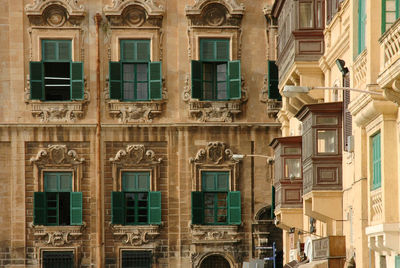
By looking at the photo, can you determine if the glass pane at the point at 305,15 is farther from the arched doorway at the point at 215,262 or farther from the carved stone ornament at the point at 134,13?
the arched doorway at the point at 215,262

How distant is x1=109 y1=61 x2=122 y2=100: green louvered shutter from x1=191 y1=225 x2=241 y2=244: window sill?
20.5ft

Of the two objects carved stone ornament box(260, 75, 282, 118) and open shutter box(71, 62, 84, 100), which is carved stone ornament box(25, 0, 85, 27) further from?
carved stone ornament box(260, 75, 282, 118)

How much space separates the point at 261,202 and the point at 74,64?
376 inches

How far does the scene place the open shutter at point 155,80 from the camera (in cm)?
5106

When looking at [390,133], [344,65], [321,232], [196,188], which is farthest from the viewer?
[196,188]

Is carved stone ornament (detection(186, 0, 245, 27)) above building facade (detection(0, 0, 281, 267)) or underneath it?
above

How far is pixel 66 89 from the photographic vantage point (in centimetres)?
5159

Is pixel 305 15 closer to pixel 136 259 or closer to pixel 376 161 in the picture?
pixel 376 161

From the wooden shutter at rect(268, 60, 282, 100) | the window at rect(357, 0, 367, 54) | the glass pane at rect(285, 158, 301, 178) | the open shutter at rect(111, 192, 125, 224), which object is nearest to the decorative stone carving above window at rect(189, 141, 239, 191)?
the wooden shutter at rect(268, 60, 282, 100)

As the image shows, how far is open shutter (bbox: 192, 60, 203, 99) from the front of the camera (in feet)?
167

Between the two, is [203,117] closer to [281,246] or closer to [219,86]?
[219,86]

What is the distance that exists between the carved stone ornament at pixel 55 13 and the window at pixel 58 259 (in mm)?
9384

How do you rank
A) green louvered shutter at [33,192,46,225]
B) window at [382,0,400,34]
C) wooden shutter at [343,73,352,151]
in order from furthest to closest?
green louvered shutter at [33,192,46,225] → wooden shutter at [343,73,352,151] → window at [382,0,400,34]

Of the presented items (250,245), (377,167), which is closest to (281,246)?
(250,245)
